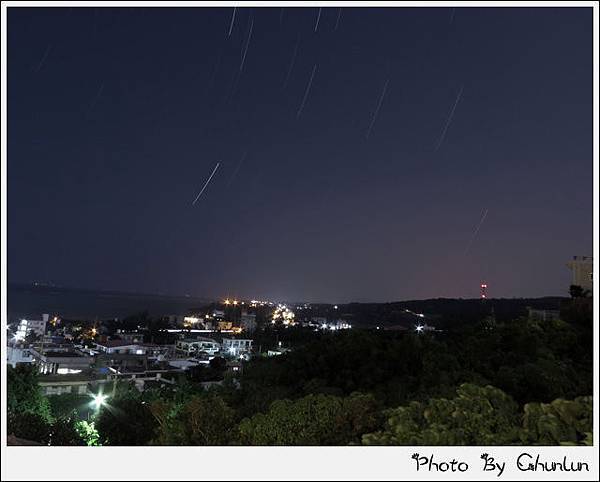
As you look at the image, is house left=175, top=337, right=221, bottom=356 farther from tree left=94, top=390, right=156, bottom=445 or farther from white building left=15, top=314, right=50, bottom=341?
tree left=94, top=390, right=156, bottom=445

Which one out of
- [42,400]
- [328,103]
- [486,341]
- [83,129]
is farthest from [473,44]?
[42,400]

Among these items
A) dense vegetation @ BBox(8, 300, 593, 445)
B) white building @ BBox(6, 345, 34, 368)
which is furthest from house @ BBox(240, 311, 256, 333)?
dense vegetation @ BBox(8, 300, 593, 445)

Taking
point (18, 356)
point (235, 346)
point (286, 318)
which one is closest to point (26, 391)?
point (18, 356)

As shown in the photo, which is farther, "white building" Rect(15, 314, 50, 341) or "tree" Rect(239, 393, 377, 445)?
"white building" Rect(15, 314, 50, 341)

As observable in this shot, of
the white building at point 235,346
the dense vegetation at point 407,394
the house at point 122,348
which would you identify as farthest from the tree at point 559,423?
the white building at point 235,346

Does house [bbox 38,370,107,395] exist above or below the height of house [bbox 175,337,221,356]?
above

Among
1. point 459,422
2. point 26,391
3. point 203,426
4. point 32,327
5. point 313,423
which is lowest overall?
point 32,327

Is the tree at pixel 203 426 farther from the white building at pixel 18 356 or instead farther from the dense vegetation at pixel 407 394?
the white building at pixel 18 356

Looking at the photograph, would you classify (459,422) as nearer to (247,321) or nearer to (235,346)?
(235,346)

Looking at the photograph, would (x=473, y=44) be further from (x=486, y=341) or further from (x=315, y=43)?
(x=486, y=341)
